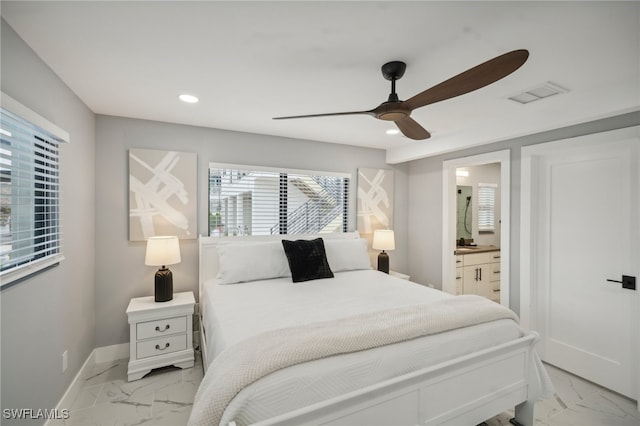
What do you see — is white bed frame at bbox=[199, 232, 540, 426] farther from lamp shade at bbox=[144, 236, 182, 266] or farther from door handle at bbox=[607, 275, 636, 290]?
lamp shade at bbox=[144, 236, 182, 266]

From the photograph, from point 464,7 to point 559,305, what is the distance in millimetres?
2828

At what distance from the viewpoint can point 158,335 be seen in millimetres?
2637

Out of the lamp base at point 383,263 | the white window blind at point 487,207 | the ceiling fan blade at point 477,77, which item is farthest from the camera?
the white window blind at point 487,207

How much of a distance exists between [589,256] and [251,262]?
3.06 m

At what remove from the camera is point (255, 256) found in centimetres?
299

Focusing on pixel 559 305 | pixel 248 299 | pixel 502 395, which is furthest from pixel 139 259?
pixel 559 305

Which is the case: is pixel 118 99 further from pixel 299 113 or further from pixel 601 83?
pixel 601 83

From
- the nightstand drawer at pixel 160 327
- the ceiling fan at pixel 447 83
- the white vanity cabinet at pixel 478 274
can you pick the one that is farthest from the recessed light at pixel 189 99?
the white vanity cabinet at pixel 478 274

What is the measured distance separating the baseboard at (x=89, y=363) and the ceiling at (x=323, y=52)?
2.27m

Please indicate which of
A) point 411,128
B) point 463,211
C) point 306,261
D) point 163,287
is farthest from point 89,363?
point 463,211

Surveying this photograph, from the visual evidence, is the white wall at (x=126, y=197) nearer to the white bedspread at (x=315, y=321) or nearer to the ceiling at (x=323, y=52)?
the ceiling at (x=323, y=52)

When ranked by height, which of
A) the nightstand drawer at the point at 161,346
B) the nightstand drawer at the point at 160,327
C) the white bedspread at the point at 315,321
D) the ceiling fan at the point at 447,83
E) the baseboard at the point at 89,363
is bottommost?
the baseboard at the point at 89,363

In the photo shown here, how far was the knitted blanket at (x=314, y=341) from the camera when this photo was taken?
49.9 inches

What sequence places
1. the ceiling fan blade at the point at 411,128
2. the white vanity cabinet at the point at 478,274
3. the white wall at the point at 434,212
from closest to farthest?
the ceiling fan blade at the point at 411,128, the white wall at the point at 434,212, the white vanity cabinet at the point at 478,274
